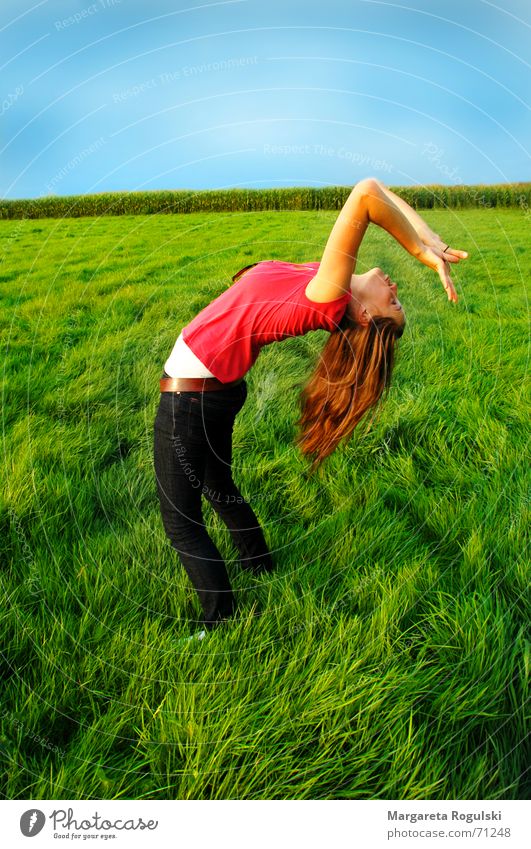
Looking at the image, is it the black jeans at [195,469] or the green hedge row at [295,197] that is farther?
the green hedge row at [295,197]

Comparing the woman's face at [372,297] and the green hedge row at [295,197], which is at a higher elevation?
the green hedge row at [295,197]

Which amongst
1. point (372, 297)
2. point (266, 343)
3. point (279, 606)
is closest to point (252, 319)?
point (266, 343)

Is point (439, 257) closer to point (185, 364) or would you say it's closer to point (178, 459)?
point (185, 364)

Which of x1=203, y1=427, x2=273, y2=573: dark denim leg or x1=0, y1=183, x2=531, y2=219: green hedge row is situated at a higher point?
x1=0, y1=183, x2=531, y2=219: green hedge row

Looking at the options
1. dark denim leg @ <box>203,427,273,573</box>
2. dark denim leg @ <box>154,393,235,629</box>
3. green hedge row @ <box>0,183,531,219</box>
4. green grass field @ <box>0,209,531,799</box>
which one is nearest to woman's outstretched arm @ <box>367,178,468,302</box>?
dark denim leg @ <box>154,393,235,629</box>

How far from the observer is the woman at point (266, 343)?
1.49 m

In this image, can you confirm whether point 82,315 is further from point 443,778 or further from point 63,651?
point 443,778

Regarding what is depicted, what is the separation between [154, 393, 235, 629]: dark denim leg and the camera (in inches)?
70.1

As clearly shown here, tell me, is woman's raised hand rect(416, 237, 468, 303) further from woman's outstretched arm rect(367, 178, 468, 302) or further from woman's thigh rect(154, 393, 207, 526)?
woman's thigh rect(154, 393, 207, 526)

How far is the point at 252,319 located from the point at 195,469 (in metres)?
0.56

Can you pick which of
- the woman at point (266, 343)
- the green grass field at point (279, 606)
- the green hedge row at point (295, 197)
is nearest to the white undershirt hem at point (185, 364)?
the woman at point (266, 343)

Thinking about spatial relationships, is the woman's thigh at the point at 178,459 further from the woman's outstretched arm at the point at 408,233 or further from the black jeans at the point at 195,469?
the woman's outstretched arm at the point at 408,233

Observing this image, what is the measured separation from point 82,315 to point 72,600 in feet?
11.8

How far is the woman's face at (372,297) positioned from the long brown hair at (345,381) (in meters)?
0.03
